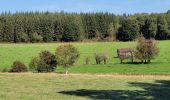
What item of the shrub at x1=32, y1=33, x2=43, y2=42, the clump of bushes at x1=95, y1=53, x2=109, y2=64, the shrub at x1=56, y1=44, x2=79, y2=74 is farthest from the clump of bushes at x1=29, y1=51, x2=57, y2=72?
the shrub at x1=32, y1=33, x2=43, y2=42

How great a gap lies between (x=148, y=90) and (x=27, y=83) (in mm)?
6096

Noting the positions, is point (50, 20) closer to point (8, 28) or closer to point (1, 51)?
point (8, 28)

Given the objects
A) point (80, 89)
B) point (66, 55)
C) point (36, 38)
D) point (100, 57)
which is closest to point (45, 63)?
point (66, 55)

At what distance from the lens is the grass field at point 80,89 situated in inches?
771

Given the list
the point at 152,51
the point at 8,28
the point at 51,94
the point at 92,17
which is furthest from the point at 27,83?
the point at 92,17

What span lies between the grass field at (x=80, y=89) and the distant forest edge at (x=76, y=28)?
116 metres

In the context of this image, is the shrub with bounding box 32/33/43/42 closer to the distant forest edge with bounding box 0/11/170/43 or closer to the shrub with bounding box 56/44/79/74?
the distant forest edge with bounding box 0/11/170/43

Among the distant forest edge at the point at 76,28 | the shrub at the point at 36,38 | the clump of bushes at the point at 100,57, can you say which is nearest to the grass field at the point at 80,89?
the clump of bushes at the point at 100,57

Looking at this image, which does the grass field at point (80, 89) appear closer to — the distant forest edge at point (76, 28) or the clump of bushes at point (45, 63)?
the clump of bushes at point (45, 63)

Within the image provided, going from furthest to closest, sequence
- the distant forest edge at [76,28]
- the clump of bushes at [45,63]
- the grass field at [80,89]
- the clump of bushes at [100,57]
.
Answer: the distant forest edge at [76,28], the clump of bushes at [100,57], the clump of bushes at [45,63], the grass field at [80,89]

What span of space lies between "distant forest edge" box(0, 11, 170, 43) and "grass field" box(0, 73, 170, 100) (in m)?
116

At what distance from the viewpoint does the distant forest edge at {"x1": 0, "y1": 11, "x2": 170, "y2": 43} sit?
14400 centimetres

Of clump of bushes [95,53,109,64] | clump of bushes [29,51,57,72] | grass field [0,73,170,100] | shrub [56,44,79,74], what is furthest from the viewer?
clump of bushes [95,53,109,64]

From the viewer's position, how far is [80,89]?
72.5 feet
